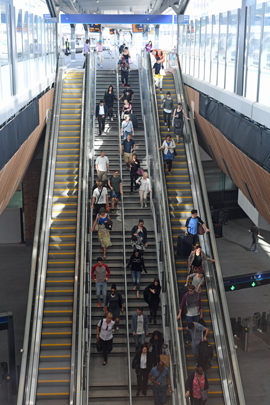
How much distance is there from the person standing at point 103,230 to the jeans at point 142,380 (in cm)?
364

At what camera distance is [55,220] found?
1338cm

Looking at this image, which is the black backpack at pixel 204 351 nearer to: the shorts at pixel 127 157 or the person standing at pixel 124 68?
the shorts at pixel 127 157

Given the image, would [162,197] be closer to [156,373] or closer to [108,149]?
[108,149]

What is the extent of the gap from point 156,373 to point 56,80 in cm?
1364

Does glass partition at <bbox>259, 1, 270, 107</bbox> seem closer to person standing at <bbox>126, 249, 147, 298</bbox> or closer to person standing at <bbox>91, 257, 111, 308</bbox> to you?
person standing at <bbox>126, 249, 147, 298</bbox>

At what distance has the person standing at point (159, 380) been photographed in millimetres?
8727

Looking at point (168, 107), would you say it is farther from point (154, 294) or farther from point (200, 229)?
point (154, 294)

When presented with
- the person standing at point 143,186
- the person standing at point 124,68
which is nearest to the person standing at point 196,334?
the person standing at point 143,186

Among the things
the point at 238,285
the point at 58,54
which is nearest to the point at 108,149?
the point at 238,285

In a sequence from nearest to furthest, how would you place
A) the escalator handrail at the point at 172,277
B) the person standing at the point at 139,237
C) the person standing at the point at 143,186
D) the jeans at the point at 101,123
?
the escalator handrail at the point at 172,277 → the person standing at the point at 139,237 → the person standing at the point at 143,186 → the jeans at the point at 101,123

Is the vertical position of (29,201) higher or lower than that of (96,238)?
lower

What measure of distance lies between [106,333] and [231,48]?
7.68 m

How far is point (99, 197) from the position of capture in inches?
493

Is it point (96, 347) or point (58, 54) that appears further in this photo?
point (58, 54)
